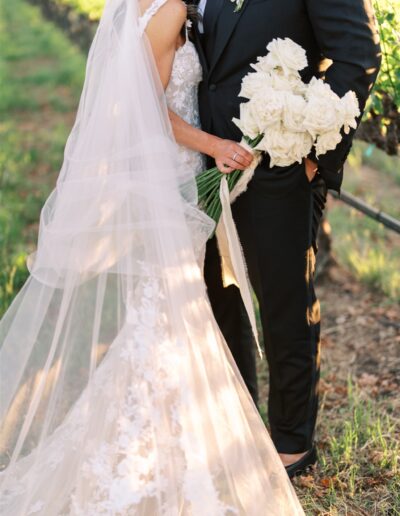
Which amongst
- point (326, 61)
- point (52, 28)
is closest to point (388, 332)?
point (326, 61)

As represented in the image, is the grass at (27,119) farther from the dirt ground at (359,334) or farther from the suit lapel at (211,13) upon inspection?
the suit lapel at (211,13)

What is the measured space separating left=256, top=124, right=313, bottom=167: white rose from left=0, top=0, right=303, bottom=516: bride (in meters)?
0.12

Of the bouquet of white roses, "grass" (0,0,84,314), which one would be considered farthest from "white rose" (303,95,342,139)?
"grass" (0,0,84,314)

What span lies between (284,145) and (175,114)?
457 millimetres

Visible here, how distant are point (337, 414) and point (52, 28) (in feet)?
38.7

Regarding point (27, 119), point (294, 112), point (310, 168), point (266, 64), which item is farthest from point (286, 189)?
point (27, 119)

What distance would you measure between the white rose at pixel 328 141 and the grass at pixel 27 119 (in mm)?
2339

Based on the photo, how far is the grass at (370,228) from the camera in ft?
18.6

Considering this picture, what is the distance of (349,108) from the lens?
9.48ft

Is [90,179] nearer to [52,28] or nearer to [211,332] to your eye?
[211,332]

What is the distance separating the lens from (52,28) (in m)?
14.4

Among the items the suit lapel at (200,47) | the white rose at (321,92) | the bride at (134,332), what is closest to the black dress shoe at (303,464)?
the bride at (134,332)

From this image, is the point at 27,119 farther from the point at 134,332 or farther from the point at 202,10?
the point at 134,332

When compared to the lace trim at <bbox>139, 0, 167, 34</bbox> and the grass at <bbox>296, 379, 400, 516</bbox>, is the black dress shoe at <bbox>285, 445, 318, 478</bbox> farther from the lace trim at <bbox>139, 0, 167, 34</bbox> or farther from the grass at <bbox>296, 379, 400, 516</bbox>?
the lace trim at <bbox>139, 0, 167, 34</bbox>
